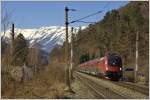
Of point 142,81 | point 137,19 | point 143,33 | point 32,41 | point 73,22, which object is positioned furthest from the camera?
point 137,19

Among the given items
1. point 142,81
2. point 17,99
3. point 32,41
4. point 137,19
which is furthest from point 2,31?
point 137,19

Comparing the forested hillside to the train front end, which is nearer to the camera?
the train front end

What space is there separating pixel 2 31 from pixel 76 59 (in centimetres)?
6317

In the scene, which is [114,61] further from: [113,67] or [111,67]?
[111,67]

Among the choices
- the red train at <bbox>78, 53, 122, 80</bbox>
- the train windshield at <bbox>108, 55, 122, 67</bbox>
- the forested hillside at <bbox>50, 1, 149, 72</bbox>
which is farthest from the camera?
the forested hillside at <bbox>50, 1, 149, 72</bbox>

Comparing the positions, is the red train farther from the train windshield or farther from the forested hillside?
the forested hillside

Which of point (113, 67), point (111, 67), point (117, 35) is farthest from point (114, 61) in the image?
point (117, 35)

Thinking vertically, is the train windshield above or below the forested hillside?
below

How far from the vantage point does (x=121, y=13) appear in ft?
199

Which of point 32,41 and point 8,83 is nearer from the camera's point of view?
point 8,83

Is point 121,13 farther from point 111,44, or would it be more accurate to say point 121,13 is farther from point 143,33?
point 143,33


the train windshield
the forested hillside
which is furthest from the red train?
the forested hillside

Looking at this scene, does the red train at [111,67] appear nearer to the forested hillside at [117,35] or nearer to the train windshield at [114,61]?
the train windshield at [114,61]

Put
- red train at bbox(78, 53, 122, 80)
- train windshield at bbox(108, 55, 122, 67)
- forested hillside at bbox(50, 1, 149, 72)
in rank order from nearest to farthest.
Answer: red train at bbox(78, 53, 122, 80), train windshield at bbox(108, 55, 122, 67), forested hillside at bbox(50, 1, 149, 72)
